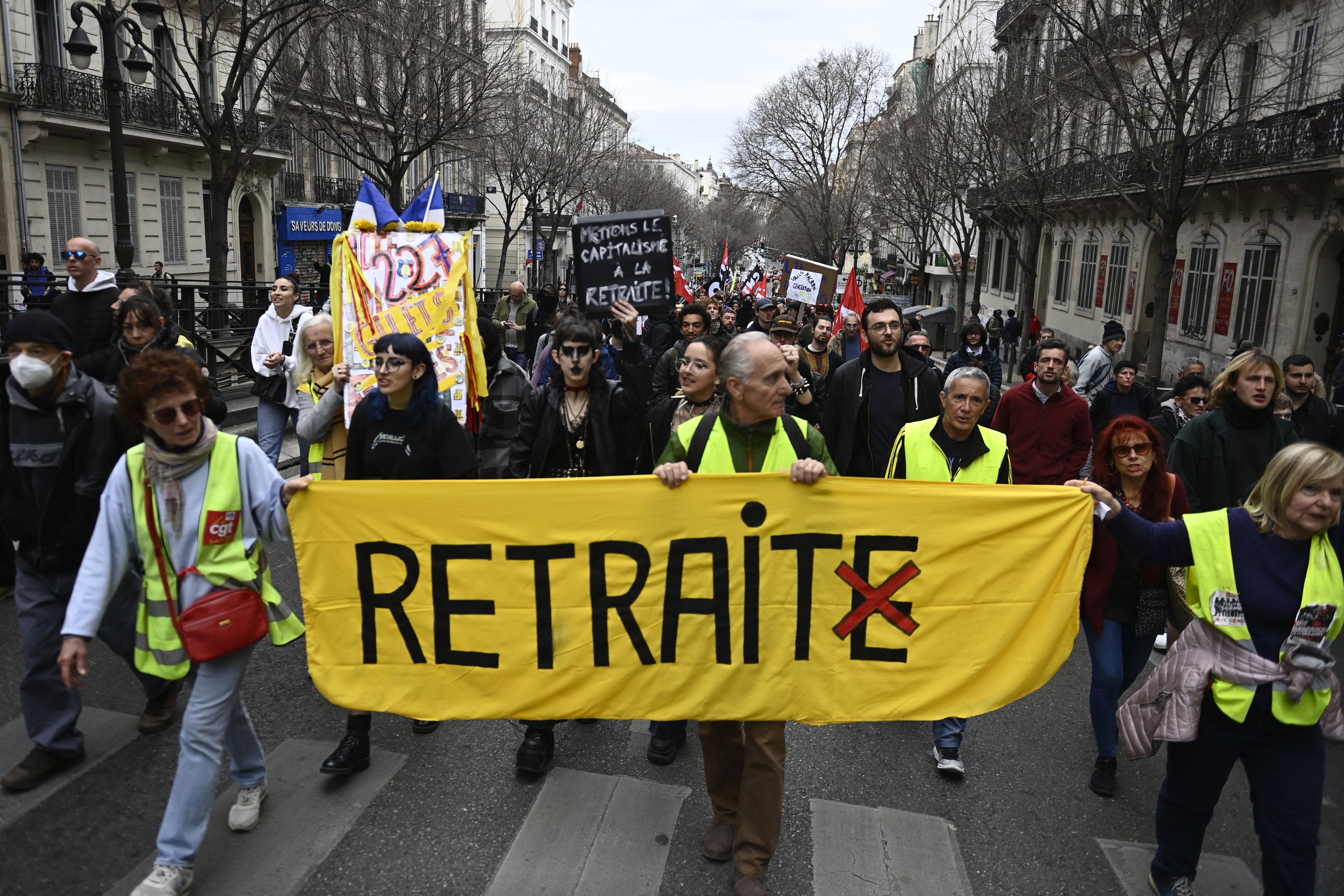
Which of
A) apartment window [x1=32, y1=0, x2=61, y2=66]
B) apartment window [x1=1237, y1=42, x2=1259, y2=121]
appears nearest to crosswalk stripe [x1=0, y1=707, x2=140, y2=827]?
apartment window [x1=1237, y1=42, x2=1259, y2=121]

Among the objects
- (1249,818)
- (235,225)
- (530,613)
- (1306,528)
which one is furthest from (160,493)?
(235,225)

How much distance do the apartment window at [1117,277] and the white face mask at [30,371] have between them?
95.4ft

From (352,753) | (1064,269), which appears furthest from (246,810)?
(1064,269)

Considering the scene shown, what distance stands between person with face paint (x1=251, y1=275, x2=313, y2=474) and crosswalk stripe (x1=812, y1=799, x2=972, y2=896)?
494 centimetres

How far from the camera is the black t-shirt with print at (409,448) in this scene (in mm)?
4234

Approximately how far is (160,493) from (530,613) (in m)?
1.35

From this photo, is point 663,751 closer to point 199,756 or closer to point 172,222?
point 199,756

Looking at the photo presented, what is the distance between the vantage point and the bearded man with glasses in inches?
181

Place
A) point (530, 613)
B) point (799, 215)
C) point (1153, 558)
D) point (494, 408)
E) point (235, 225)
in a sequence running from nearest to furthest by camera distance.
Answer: point (1153, 558), point (530, 613), point (494, 408), point (235, 225), point (799, 215)

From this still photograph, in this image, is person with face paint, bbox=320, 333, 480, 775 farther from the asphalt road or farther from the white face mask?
the white face mask

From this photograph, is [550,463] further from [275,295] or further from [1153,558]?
[275,295]

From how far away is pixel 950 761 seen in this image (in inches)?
178

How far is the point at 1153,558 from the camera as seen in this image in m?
3.31

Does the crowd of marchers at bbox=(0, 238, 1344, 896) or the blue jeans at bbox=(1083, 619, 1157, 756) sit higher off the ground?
the crowd of marchers at bbox=(0, 238, 1344, 896)
